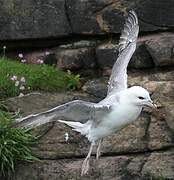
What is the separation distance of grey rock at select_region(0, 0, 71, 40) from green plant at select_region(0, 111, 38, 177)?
221cm

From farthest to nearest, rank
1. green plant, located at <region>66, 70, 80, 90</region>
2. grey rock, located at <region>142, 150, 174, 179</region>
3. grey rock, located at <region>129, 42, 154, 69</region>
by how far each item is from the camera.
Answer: grey rock, located at <region>129, 42, 154, 69</region> < green plant, located at <region>66, 70, 80, 90</region> < grey rock, located at <region>142, 150, 174, 179</region>

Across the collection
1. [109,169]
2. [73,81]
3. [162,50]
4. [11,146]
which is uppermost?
[162,50]

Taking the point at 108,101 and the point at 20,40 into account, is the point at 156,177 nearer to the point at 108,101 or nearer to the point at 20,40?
the point at 108,101

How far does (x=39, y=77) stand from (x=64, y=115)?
2592 millimetres

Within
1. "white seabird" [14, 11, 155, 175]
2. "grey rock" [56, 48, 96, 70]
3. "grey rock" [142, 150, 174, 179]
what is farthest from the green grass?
"grey rock" [142, 150, 174, 179]

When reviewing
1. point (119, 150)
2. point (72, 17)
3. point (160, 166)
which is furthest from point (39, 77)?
point (160, 166)

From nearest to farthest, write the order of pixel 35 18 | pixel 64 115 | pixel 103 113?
pixel 64 115
pixel 103 113
pixel 35 18

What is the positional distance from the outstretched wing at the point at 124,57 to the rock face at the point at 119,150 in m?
0.68

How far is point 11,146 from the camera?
19.7 feet

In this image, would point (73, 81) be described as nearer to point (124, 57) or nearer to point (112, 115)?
point (124, 57)

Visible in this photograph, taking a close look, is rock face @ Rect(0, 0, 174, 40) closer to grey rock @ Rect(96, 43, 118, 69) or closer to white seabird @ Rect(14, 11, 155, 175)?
grey rock @ Rect(96, 43, 118, 69)

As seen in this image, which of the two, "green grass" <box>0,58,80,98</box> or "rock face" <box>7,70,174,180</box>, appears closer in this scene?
"rock face" <box>7,70,174,180</box>

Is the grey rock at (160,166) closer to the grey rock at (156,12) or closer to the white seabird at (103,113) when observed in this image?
the white seabird at (103,113)

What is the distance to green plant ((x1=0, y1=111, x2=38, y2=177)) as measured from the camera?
589 cm
